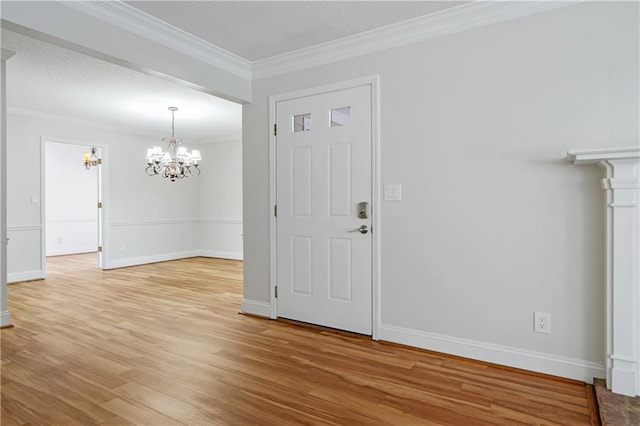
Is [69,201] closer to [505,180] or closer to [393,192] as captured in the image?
[393,192]

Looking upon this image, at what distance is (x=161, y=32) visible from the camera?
Result: 116 inches

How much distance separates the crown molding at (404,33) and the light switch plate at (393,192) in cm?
112

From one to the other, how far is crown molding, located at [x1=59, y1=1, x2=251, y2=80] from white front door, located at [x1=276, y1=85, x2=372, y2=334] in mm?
607

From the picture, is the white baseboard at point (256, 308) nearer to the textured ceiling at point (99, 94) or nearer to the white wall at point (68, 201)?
the textured ceiling at point (99, 94)

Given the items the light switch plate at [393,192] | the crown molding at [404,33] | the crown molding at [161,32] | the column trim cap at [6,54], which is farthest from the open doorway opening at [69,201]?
the light switch plate at [393,192]

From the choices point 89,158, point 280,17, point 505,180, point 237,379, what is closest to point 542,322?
point 505,180

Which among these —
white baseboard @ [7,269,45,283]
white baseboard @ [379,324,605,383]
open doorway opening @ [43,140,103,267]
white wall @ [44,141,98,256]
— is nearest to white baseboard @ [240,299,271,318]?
white baseboard @ [379,324,605,383]

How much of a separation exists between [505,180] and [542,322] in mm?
975

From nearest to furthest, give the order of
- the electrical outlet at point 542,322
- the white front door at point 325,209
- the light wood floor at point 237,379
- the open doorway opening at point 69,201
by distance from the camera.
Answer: the light wood floor at point 237,379 < the electrical outlet at point 542,322 < the white front door at point 325,209 < the open doorway opening at point 69,201

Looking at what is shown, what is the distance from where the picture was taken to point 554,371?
2438mm

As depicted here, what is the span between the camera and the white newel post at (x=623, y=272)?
209 cm

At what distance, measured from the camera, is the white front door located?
10.4 feet

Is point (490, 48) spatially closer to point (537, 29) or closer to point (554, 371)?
point (537, 29)

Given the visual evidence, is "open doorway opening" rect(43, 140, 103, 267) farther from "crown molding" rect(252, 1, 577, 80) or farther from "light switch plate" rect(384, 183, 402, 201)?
"light switch plate" rect(384, 183, 402, 201)
